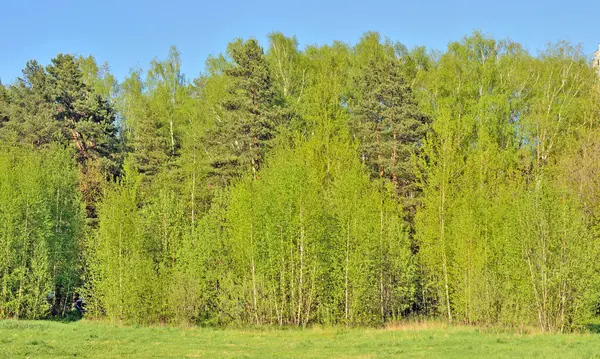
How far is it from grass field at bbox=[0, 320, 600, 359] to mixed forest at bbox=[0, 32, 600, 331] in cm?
446

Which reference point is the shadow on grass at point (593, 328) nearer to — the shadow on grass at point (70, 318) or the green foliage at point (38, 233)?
the shadow on grass at point (70, 318)

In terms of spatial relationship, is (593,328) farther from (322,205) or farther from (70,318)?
(70,318)

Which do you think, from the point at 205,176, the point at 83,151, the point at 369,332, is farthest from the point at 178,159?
the point at 369,332

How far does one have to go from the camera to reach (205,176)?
44.5m

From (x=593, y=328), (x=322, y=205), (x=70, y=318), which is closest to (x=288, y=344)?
(x=322, y=205)

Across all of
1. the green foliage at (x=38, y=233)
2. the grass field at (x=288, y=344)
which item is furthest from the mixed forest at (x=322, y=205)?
the grass field at (x=288, y=344)

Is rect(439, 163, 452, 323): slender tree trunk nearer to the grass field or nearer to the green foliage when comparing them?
the grass field

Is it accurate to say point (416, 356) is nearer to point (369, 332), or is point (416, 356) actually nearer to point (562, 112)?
point (369, 332)

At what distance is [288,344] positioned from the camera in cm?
2266

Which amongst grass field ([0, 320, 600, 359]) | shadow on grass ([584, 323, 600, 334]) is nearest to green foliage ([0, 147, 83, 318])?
grass field ([0, 320, 600, 359])

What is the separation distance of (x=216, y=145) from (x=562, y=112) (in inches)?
1095

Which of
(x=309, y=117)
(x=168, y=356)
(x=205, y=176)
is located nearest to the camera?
(x=168, y=356)

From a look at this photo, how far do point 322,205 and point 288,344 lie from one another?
12007mm

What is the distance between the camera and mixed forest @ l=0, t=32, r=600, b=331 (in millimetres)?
31625
